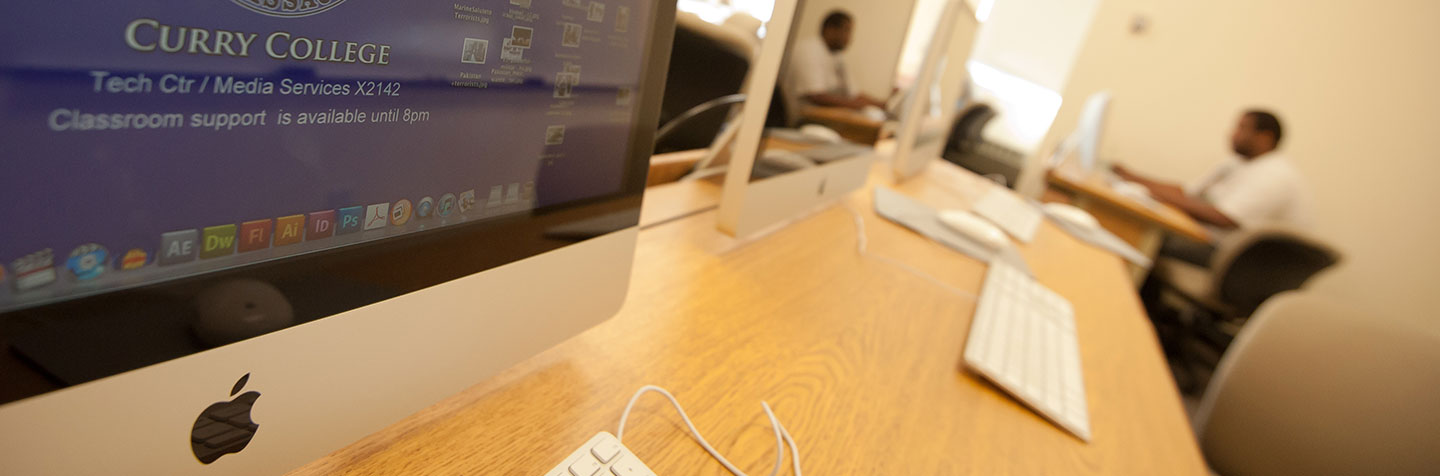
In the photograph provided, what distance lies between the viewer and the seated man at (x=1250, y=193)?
10.5 feet

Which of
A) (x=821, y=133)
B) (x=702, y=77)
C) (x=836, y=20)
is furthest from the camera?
(x=702, y=77)

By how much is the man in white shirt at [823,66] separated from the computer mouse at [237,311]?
2.02ft

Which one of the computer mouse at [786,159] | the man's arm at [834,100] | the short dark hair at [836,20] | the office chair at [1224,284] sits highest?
the short dark hair at [836,20]

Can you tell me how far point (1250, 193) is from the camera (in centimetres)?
349

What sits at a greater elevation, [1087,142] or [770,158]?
[1087,142]

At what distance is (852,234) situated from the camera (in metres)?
1.13

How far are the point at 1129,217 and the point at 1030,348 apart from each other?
2.47 meters

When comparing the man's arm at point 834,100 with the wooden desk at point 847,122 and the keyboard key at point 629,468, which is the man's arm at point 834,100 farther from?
the keyboard key at point 629,468

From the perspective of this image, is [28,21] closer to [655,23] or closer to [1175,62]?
[655,23]

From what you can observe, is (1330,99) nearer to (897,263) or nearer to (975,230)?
(975,230)

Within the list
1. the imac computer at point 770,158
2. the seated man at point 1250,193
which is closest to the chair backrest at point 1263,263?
the seated man at point 1250,193

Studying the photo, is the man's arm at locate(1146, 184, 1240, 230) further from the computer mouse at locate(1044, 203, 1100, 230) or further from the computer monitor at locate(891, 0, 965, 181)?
the computer monitor at locate(891, 0, 965, 181)

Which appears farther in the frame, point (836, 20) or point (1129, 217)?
point (1129, 217)

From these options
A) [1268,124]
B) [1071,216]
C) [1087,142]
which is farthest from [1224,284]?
[1268,124]
